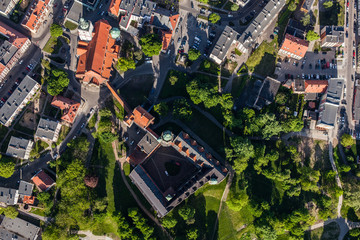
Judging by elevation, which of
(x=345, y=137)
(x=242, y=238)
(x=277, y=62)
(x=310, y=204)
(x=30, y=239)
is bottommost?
(x=30, y=239)

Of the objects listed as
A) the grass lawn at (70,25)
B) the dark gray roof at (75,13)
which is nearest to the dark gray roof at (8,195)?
the grass lawn at (70,25)

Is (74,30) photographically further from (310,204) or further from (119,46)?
(310,204)

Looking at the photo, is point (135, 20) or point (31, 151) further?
point (135, 20)

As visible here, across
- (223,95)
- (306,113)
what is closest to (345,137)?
(306,113)

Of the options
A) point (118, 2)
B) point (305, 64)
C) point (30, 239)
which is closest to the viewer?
point (30, 239)

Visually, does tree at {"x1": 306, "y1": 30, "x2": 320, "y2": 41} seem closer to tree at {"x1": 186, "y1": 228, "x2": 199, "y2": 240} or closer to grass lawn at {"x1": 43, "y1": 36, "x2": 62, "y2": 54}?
tree at {"x1": 186, "y1": 228, "x2": 199, "y2": 240}

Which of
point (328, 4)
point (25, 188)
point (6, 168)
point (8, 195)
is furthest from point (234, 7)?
point (8, 195)
